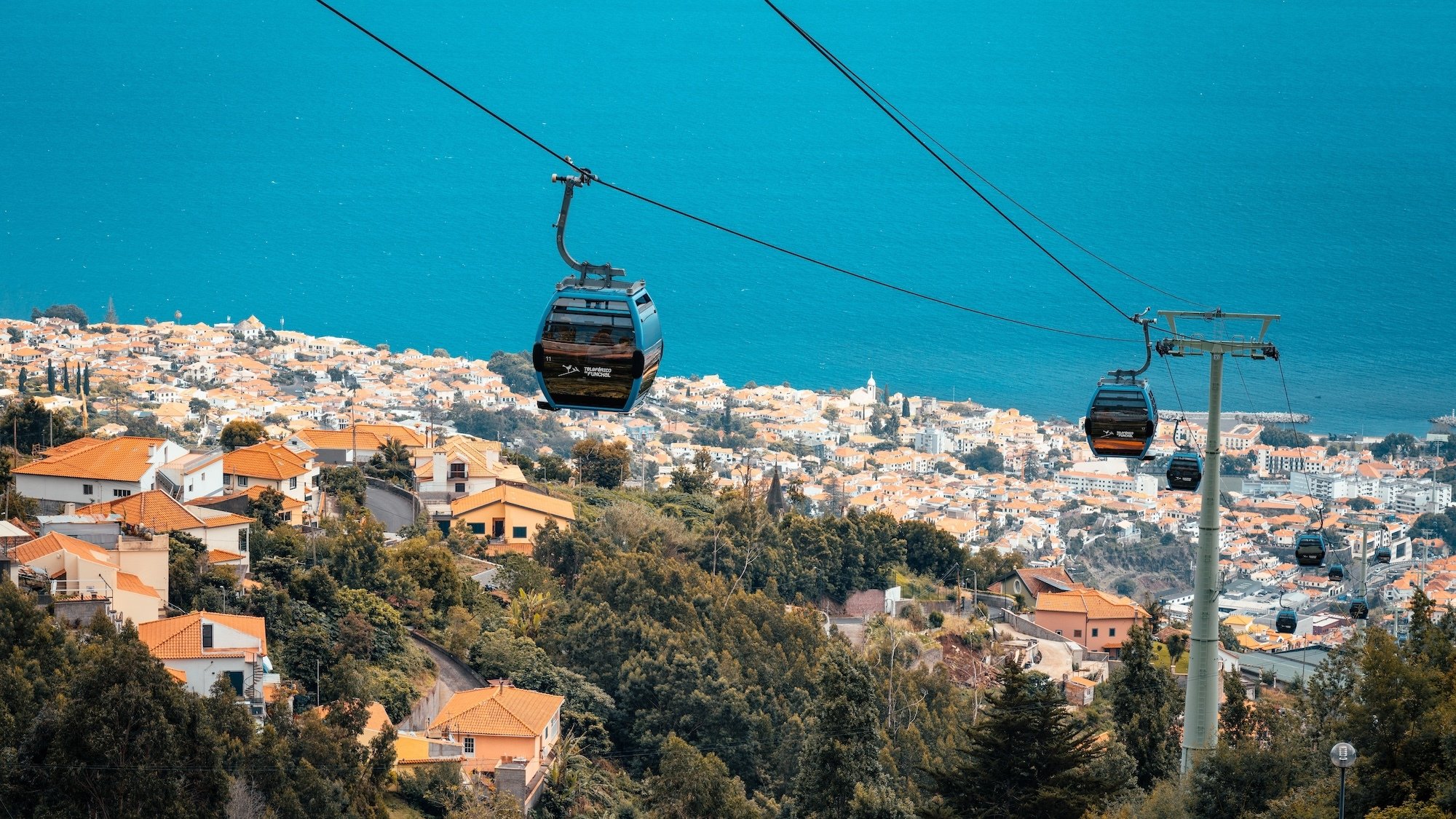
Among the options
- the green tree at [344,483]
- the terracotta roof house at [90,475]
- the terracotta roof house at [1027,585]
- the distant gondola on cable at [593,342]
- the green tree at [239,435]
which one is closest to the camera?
the distant gondola on cable at [593,342]

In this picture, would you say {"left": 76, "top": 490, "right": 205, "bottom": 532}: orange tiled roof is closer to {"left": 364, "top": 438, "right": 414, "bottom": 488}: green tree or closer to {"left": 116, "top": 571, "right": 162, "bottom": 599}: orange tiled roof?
{"left": 116, "top": 571, "right": 162, "bottom": 599}: orange tiled roof

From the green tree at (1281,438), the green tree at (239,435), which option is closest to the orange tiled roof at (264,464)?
the green tree at (239,435)

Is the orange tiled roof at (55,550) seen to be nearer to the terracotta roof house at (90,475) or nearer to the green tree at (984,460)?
the terracotta roof house at (90,475)

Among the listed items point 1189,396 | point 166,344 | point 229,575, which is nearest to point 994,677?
point 229,575

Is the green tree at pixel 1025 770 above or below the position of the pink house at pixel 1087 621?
above

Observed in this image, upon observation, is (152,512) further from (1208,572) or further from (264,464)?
(1208,572)

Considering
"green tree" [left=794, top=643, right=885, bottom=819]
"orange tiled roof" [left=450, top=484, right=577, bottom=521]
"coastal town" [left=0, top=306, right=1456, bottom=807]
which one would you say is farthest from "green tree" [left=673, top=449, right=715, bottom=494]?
"green tree" [left=794, top=643, right=885, bottom=819]
